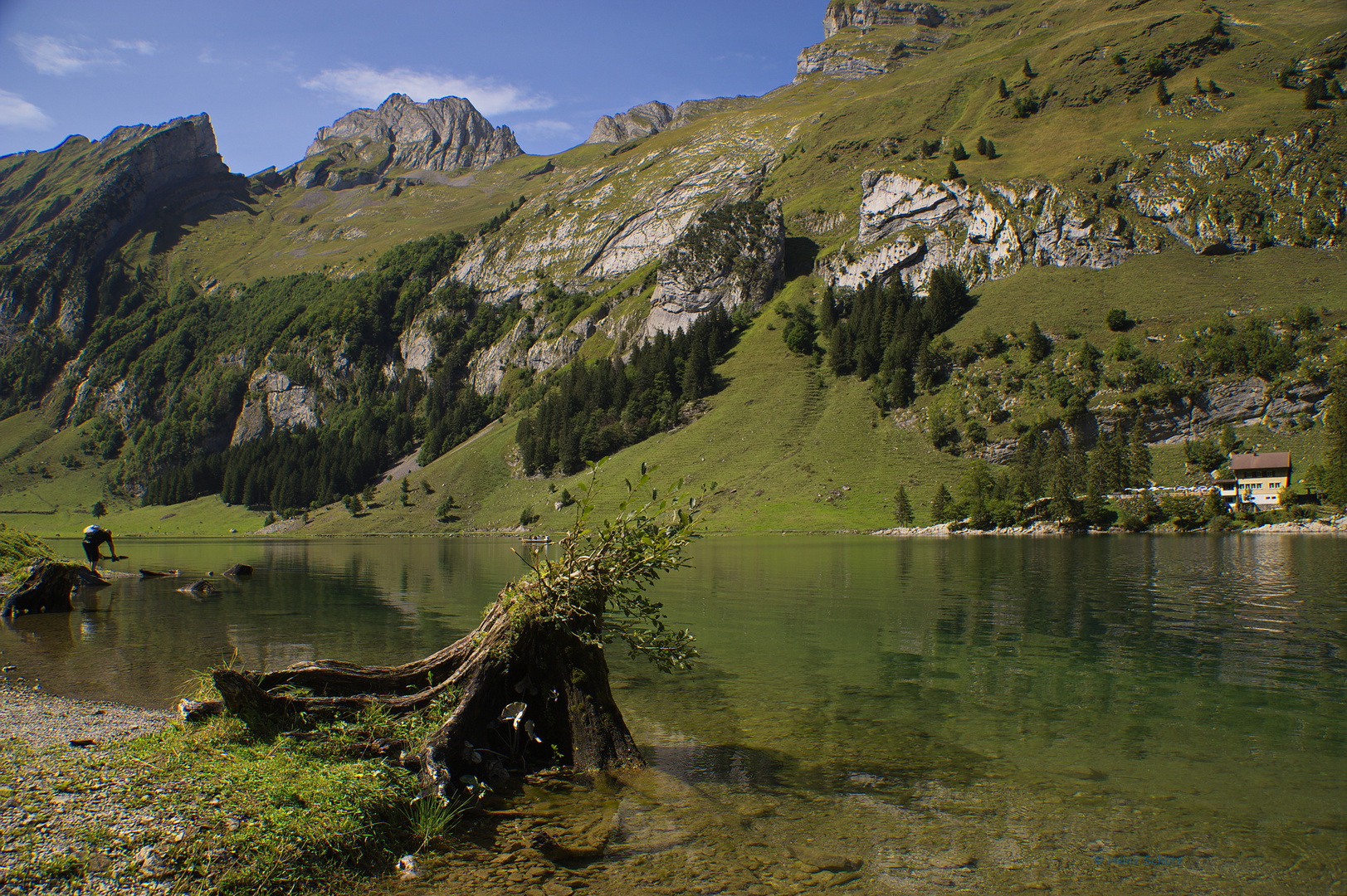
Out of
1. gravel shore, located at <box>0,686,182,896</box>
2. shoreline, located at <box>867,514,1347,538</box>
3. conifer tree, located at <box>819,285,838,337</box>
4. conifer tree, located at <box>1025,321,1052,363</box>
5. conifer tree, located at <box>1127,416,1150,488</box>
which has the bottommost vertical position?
shoreline, located at <box>867,514,1347,538</box>

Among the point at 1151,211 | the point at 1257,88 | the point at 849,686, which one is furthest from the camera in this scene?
the point at 1257,88

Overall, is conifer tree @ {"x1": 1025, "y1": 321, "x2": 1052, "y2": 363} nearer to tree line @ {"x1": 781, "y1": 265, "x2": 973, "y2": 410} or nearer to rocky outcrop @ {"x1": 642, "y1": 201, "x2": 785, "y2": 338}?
tree line @ {"x1": 781, "y1": 265, "x2": 973, "y2": 410}

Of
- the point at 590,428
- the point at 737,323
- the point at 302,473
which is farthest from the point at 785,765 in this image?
the point at 302,473

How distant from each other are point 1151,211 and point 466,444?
160965mm

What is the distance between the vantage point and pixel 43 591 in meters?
30.3

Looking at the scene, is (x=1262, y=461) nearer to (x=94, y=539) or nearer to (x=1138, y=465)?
(x=1138, y=465)

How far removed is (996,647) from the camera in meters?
21.9

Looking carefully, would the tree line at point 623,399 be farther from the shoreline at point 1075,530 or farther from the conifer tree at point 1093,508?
the conifer tree at point 1093,508

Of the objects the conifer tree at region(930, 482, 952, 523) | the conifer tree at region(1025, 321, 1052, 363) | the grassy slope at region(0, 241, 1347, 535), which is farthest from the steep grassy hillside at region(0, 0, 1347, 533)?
the conifer tree at region(930, 482, 952, 523)

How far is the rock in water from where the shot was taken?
2914 cm

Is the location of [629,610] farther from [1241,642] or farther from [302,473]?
[302,473]

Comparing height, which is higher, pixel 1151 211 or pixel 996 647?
pixel 1151 211

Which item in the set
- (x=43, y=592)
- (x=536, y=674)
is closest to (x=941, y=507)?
(x=43, y=592)

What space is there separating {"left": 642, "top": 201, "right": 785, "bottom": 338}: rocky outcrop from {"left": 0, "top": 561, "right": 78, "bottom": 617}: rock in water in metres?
158
